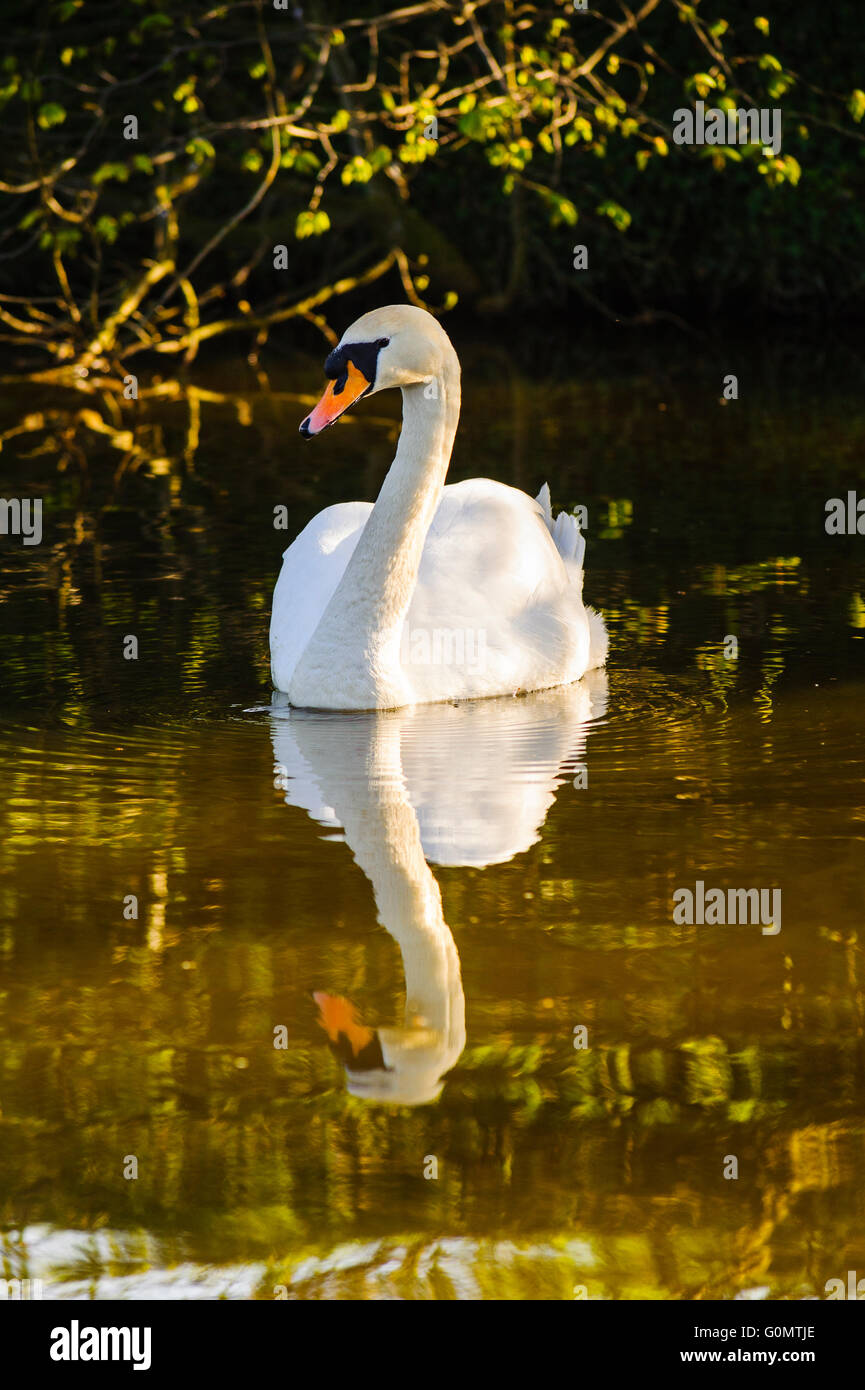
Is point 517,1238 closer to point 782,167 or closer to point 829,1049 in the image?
point 829,1049

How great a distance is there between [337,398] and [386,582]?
2.18ft

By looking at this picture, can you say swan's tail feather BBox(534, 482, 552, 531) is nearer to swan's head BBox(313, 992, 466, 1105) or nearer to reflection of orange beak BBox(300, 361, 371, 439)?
reflection of orange beak BBox(300, 361, 371, 439)

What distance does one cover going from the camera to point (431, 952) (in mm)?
5141

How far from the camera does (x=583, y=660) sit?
316 inches

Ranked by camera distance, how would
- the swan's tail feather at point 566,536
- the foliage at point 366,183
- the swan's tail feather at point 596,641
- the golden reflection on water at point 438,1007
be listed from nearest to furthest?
the golden reflection on water at point 438,1007 → the swan's tail feather at point 596,641 → the swan's tail feather at point 566,536 → the foliage at point 366,183

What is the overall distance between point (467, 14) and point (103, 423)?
3.94m

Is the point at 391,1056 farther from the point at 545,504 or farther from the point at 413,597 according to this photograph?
the point at 545,504

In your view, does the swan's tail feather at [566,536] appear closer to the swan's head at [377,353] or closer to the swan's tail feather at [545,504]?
the swan's tail feather at [545,504]

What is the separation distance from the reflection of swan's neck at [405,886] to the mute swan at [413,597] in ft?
1.10

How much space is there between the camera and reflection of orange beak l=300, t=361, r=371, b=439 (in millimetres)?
7156

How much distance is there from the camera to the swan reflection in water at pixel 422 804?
4621mm

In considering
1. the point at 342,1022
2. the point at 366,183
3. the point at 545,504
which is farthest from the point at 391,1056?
the point at 366,183

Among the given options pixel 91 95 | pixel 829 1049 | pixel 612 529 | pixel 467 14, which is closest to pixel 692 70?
pixel 91 95

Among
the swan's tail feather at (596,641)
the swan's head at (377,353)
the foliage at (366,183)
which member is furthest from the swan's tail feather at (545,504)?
the foliage at (366,183)
